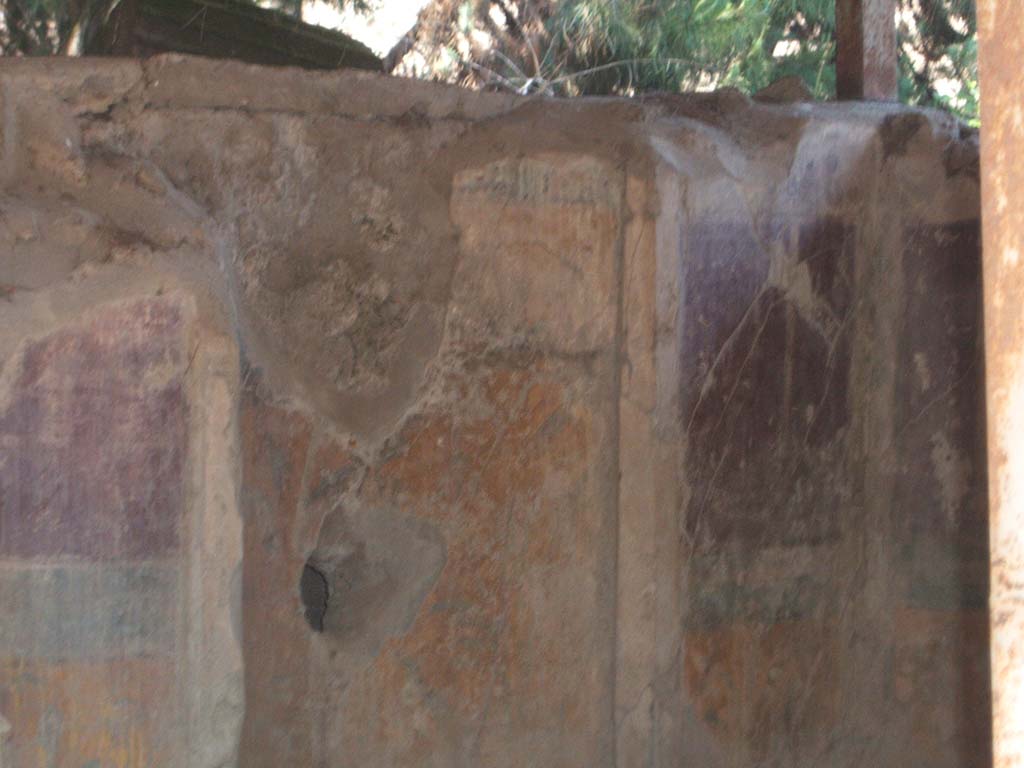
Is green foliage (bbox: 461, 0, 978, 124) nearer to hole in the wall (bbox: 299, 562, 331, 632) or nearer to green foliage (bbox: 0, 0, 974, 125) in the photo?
green foliage (bbox: 0, 0, 974, 125)

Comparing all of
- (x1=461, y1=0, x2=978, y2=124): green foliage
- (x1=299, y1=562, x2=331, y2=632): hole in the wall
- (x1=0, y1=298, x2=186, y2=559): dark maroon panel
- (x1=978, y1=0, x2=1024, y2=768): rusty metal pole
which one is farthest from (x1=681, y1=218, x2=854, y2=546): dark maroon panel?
(x1=461, y1=0, x2=978, y2=124): green foliage

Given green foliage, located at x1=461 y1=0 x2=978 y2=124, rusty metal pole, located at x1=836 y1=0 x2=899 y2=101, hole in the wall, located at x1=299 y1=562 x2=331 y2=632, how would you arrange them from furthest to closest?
green foliage, located at x1=461 y1=0 x2=978 y2=124
rusty metal pole, located at x1=836 y1=0 x2=899 y2=101
hole in the wall, located at x1=299 y1=562 x2=331 y2=632

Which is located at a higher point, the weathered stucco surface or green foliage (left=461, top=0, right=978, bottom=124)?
green foliage (left=461, top=0, right=978, bottom=124)

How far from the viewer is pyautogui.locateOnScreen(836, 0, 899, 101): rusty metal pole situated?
167 inches

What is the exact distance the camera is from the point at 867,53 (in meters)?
4.27

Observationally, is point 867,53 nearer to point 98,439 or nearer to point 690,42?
point 98,439

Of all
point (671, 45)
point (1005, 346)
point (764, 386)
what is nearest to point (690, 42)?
point (671, 45)

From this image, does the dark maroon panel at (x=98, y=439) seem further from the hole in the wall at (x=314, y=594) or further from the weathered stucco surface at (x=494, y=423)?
the hole in the wall at (x=314, y=594)

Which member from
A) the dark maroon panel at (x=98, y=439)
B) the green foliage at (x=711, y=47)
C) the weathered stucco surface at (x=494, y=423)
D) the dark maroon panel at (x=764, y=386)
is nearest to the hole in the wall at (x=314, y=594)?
the weathered stucco surface at (x=494, y=423)

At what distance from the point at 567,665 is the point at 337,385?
2.94 ft

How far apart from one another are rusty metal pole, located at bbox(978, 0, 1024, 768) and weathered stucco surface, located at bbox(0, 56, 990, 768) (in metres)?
1.53

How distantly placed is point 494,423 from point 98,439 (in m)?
1.04

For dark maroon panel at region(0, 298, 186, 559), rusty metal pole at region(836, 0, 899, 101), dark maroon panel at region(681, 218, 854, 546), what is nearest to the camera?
dark maroon panel at region(0, 298, 186, 559)

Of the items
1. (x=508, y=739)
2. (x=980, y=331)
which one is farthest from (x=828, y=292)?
(x=508, y=739)
